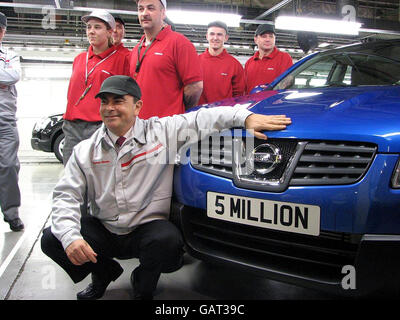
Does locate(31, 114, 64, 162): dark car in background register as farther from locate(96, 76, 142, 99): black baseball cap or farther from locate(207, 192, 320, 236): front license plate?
locate(207, 192, 320, 236): front license plate

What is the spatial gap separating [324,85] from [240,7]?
677 cm

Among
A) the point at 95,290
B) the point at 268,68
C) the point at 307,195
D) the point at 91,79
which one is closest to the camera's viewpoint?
the point at 307,195

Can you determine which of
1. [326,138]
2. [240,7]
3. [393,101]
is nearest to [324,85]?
[393,101]

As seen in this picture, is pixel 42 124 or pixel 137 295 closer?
pixel 137 295

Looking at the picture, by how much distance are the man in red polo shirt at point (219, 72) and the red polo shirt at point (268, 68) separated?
0.84ft

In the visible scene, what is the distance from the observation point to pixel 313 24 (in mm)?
6523

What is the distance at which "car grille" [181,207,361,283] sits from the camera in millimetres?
1427

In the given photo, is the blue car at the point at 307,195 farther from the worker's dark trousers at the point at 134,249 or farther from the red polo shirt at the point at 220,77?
the red polo shirt at the point at 220,77

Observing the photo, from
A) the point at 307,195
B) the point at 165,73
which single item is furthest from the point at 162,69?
the point at 307,195

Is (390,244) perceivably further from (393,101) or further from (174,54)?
(174,54)

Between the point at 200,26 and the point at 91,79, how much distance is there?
599 cm

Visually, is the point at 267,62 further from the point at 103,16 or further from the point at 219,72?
the point at 103,16

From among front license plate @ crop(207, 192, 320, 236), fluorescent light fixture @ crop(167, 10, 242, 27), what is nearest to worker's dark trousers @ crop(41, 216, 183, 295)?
front license plate @ crop(207, 192, 320, 236)

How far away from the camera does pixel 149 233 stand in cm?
179
